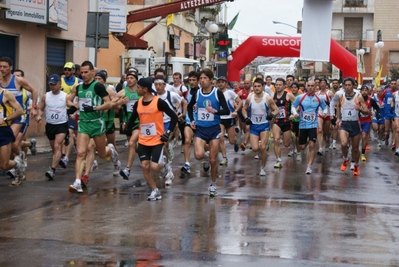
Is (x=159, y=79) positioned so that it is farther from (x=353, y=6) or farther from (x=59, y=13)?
(x=353, y=6)

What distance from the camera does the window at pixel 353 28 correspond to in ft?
234

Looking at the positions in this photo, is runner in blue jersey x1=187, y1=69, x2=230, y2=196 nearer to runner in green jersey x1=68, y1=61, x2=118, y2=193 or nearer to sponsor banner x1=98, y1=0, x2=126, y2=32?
runner in green jersey x1=68, y1=61, x2=118, y2=193

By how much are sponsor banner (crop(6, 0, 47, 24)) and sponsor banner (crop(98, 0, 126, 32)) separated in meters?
5.80

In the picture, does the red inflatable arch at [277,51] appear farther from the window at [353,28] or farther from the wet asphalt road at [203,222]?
the window at [353,28]

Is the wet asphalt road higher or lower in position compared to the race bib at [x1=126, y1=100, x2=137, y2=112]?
lower

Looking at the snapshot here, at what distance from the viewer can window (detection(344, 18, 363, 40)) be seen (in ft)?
234

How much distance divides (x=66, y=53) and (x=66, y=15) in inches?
66.0

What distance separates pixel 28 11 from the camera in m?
23.2

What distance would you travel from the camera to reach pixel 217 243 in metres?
8.37

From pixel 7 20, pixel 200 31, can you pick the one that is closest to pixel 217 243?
pixel 7 20

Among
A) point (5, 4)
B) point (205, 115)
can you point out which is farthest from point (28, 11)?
point (205, 115)

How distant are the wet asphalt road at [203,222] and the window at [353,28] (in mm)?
57621

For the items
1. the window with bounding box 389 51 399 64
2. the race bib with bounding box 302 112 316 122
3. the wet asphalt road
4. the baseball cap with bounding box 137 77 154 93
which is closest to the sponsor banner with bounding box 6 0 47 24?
the wet asphalt road

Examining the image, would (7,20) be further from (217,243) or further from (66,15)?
(217,243)
